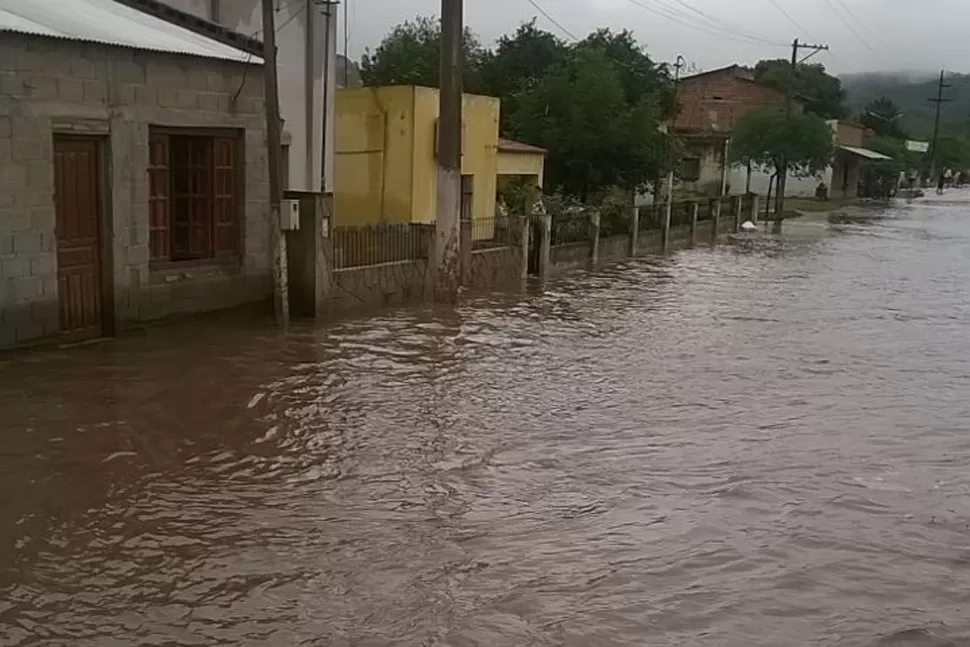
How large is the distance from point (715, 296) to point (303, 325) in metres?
8.83

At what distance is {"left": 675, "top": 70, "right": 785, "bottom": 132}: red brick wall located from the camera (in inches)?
2618

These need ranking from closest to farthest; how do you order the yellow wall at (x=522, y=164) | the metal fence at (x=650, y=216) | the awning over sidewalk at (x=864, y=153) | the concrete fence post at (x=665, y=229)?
1. the yellow wall at (x=522, y=164)
2. the metal fence at (x=650, y=216)
3. the concrete fence post at (x=665, y=229)
4. the awning over sidewalk at (x=864, y=153)

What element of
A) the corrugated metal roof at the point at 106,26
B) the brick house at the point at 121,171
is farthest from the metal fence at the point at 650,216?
the corrugated metal roof at the point at 106,26

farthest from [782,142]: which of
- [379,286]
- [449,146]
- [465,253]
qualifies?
[379,286]

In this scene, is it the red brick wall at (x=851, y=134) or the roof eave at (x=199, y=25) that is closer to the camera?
the roof eave at (x=199, y=25)

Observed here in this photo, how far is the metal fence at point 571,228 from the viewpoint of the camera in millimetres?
23766

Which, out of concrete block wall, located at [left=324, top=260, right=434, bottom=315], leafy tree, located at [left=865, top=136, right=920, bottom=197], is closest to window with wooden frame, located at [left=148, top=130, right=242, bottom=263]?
concrete block wall, located at [left=324, top=260, right=434, bottom=315]

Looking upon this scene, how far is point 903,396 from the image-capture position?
40.2 feet

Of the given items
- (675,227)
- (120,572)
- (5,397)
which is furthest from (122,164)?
(675,227)

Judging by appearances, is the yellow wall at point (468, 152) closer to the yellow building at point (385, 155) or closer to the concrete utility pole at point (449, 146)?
the yellow building at point (385, 155)

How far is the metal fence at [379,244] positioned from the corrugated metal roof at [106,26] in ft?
9.16

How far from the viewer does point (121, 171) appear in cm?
1269

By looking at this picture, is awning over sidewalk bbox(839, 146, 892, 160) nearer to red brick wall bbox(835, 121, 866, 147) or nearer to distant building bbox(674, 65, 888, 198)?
distant building bbox(674, 65, 888, 198)

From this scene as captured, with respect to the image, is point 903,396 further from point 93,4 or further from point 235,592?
point 93,4
